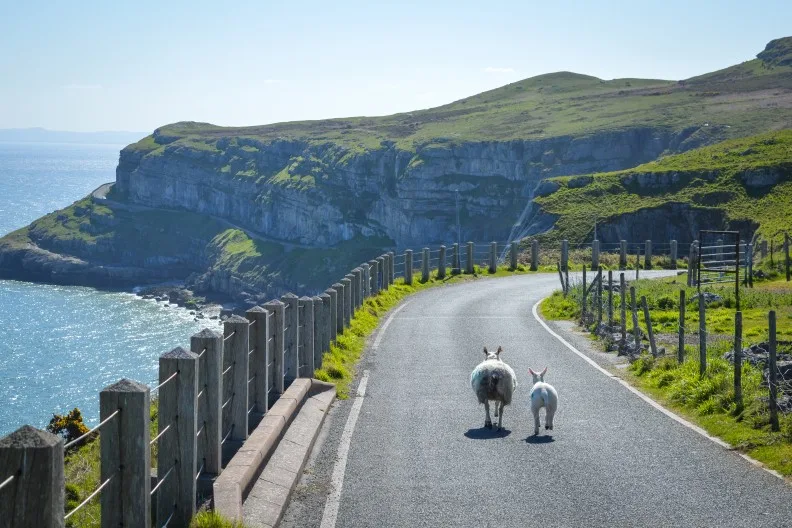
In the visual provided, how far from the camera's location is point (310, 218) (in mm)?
169875

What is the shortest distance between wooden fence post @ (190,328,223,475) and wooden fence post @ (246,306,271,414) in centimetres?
248

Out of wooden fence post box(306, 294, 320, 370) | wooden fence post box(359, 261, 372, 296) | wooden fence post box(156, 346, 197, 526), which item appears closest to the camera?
wooden fence post box(156, 346, 197, 526)

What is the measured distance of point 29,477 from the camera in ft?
15.1

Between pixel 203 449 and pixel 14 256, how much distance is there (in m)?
183

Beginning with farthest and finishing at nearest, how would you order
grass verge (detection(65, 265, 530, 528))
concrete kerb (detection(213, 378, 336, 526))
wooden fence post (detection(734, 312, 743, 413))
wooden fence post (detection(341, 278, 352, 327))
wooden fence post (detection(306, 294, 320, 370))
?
wooden fence post (detection(341, 278, 352, 327)), wooden fence post (detection(306, 294, 320, 370)), wooden fence post (detection(734, 312, 743, 413)), concrete kerb (detection(213, 378, 336, 526)), grass verge (detection(65, 265, 530, 528))

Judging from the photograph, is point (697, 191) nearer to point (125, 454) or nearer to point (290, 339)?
point (290, 339)

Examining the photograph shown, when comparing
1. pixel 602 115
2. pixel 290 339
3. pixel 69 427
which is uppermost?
pixel 602 115

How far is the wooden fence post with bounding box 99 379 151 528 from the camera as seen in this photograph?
6.09m

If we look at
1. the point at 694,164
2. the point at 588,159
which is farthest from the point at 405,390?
the point at 588,159

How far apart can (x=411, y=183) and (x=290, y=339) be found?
454 ft

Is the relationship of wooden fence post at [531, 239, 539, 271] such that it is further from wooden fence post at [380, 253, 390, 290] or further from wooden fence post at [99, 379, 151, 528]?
wooden fence post at [99, 379, 151, 528]

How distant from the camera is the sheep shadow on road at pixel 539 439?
11232mm

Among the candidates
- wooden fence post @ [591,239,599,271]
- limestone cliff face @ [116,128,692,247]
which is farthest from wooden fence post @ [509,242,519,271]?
limestone cliff face @ [116,128,692,247]

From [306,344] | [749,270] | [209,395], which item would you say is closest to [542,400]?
[306,344]
